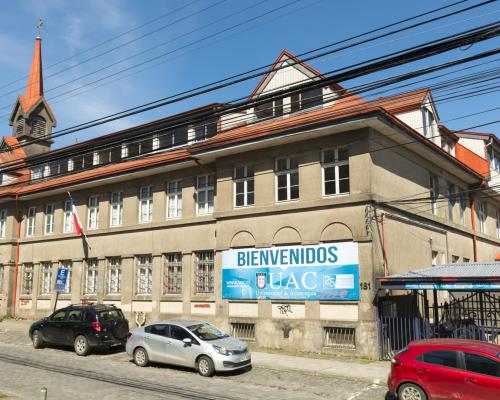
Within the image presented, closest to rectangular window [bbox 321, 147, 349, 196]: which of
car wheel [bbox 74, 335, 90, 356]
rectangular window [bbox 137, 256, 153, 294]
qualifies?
car wheel [bbox 74, 335, 90, 356]

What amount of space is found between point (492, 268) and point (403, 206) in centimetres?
469

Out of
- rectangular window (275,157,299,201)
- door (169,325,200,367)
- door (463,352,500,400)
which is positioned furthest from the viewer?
rectangular window (275,157,299,201)

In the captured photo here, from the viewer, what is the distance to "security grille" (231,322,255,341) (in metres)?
21.0

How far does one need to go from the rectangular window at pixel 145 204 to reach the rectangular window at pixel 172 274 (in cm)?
259

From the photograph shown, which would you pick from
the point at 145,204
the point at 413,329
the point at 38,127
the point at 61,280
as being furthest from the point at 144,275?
the point at 38,127

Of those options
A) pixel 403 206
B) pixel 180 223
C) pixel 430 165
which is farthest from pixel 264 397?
pixel 430 165

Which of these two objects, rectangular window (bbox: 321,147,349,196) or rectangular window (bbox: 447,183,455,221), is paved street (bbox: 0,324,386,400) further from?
rectangular window (bbox: 447,183,455,221)

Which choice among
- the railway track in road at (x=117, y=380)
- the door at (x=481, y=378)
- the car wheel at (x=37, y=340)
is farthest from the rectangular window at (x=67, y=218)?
the door at (x=481, y=378)

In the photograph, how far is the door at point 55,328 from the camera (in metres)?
19.7

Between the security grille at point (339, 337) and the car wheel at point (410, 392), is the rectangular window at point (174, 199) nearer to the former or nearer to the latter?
the security grille at point (339, 337)

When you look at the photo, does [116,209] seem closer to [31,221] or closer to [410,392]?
[31,221]

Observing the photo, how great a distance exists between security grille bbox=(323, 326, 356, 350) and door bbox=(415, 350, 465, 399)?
23.1 feet

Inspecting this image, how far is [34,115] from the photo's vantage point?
1588 inches

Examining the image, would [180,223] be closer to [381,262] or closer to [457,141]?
[381,262]
